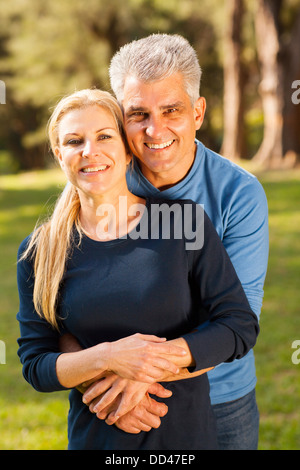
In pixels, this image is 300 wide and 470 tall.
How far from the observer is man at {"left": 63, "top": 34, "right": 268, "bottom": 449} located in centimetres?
203

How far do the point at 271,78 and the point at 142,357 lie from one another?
43.9 feet

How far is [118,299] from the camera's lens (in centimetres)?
182

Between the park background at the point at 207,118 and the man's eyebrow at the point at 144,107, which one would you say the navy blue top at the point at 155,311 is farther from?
the park background at the point at 207,118

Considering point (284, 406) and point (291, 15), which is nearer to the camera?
point (284, 406)

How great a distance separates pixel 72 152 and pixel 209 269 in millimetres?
589

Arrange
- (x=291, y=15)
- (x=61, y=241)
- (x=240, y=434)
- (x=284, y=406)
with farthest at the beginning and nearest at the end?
(x=291, y=15) → (x=284, y=406) → (x=240, y=434) → (x=61, y=241)

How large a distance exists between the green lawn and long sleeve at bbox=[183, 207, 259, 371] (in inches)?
28.5

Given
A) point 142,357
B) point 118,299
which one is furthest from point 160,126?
point 142,357

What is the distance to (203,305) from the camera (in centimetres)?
186

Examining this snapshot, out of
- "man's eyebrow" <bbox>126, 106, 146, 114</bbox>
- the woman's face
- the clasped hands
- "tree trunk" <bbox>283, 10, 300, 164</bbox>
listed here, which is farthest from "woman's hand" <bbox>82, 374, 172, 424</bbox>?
"tree trunk" <bbox>283, 10, 300, 164</bbox>

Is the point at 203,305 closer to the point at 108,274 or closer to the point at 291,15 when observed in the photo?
the point at 108,274

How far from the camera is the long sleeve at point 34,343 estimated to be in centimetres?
183

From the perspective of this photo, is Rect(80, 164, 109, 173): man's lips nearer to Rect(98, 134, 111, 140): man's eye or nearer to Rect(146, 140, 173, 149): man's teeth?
Rect(98, 134, 111, 140): man's eye

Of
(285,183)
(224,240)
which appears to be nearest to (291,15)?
(285,183)
